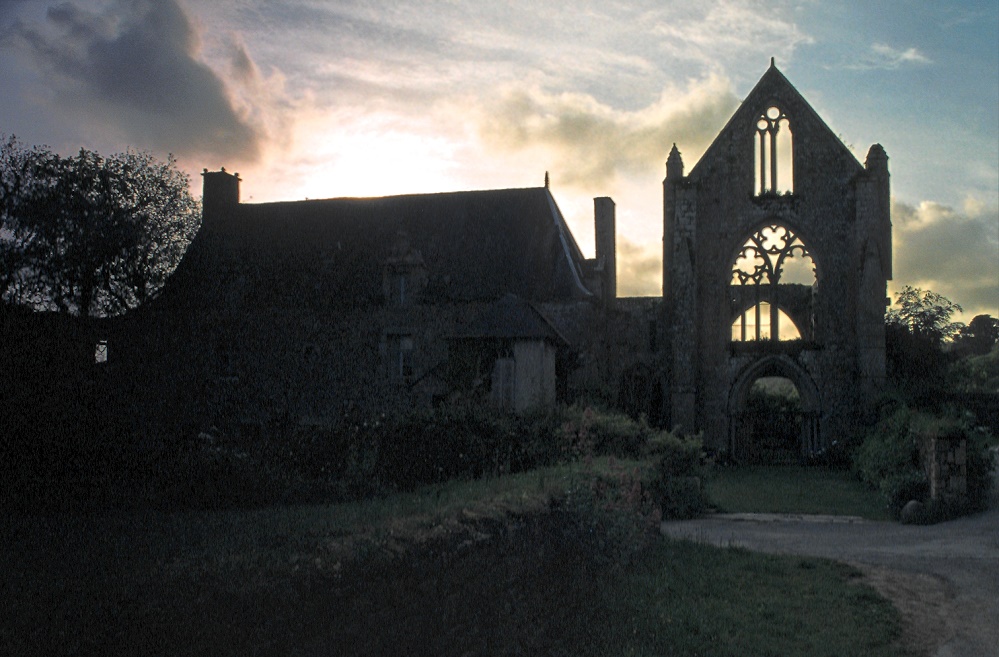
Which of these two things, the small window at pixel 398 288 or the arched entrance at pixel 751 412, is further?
the small window at pixel 398 288

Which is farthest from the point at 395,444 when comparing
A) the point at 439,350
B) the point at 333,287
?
the point at 333,287

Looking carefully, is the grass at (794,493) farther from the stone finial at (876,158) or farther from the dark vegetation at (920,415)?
the stone finial at (876,158)

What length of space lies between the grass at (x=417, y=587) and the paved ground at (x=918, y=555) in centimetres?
43

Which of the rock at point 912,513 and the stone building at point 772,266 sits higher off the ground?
the stone building at point 772,266

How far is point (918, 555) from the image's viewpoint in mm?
12086

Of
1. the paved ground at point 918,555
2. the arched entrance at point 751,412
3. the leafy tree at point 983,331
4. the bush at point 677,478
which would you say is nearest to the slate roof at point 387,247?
the arched entrance at point 751,412

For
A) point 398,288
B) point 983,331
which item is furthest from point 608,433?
point 983,331

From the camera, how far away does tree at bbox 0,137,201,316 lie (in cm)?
2223

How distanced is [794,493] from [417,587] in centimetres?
1591

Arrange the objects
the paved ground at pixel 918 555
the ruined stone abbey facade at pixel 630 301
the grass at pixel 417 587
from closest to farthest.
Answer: the grass at pixel 417 587, the paved ground at pixel 918 555, the ruined stone abbey facade at pixel 630 301

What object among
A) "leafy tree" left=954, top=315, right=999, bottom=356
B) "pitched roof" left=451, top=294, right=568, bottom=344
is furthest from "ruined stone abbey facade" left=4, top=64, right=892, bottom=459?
"leafy tree" left=954, top=315, right=999, bottom=356

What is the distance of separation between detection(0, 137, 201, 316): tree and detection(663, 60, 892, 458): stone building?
16.4 meters

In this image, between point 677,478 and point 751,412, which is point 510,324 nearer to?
point 677,478

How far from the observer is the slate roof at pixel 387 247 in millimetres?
29531
